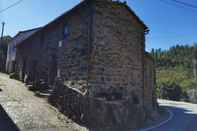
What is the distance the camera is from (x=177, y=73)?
66.3 m

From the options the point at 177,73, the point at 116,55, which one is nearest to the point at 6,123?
the point at 116,55

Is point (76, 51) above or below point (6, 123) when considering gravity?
above

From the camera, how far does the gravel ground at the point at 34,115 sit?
1105cm

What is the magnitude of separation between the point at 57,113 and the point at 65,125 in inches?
64.2

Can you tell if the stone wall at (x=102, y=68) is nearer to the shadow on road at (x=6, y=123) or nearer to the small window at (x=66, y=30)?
the small window at (x=66, y=30)

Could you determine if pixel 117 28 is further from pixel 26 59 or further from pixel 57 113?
pixel 26 59

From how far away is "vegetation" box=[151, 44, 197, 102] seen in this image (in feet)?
135

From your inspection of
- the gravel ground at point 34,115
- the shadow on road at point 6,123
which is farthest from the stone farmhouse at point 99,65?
the shadow on road at point 6,123

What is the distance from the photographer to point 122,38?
16609 millimetres

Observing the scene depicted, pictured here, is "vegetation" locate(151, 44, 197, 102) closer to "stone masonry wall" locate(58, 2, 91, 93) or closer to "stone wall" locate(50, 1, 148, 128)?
"stone wall" locate(50, 1, 148, 128)

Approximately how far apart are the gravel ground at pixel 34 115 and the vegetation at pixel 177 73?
64.9 ft

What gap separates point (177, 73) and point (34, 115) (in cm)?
5999

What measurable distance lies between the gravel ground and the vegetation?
19.8 metres

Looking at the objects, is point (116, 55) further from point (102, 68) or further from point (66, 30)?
point (66, 30)
